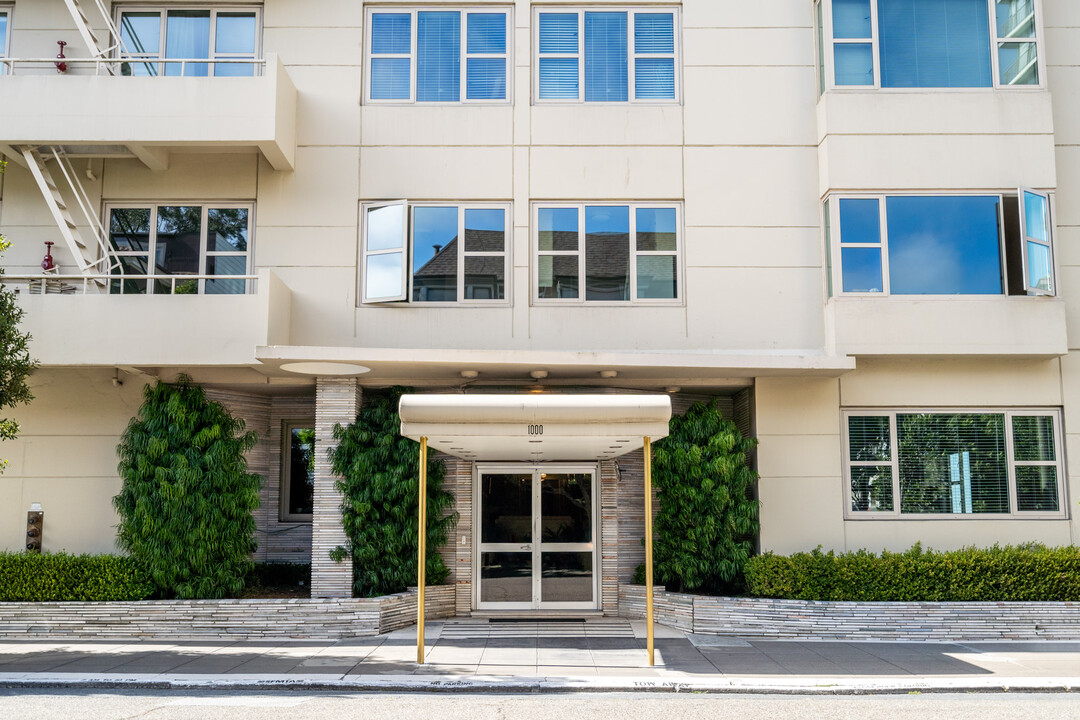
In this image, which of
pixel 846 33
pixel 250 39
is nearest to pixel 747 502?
pixel 846 33

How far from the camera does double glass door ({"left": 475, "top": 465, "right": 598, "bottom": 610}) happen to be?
49.1 feet

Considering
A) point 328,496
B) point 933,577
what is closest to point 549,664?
point 328,496

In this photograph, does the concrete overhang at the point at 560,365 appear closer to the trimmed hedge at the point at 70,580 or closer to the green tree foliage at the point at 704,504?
the green tree foliage at the point at 704,504

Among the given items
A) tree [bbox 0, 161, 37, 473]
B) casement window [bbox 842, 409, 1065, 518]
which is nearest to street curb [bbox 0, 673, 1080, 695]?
tree [bbox 0, 161, 37, 473]

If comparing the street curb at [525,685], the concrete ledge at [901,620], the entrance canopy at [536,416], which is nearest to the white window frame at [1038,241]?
the concrete ledge at [901,620]

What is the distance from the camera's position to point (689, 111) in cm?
1502

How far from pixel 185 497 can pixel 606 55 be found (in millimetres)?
9631

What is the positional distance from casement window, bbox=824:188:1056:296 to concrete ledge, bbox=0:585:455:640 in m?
8.68

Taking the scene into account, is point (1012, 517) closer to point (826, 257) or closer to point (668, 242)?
point (826, 257)

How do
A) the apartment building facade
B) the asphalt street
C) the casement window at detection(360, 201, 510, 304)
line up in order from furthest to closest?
the casement window at detection(360, 201, 510, 304) < the apartment building facade < the asphalt street

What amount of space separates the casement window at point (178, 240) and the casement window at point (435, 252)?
2045mm

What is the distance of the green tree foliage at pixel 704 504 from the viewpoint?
13883 millimetres

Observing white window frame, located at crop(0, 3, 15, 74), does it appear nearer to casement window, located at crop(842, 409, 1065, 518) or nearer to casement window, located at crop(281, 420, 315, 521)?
casement window, located at crop(281, 420, 315, 521)

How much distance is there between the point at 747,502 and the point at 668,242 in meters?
4.29
